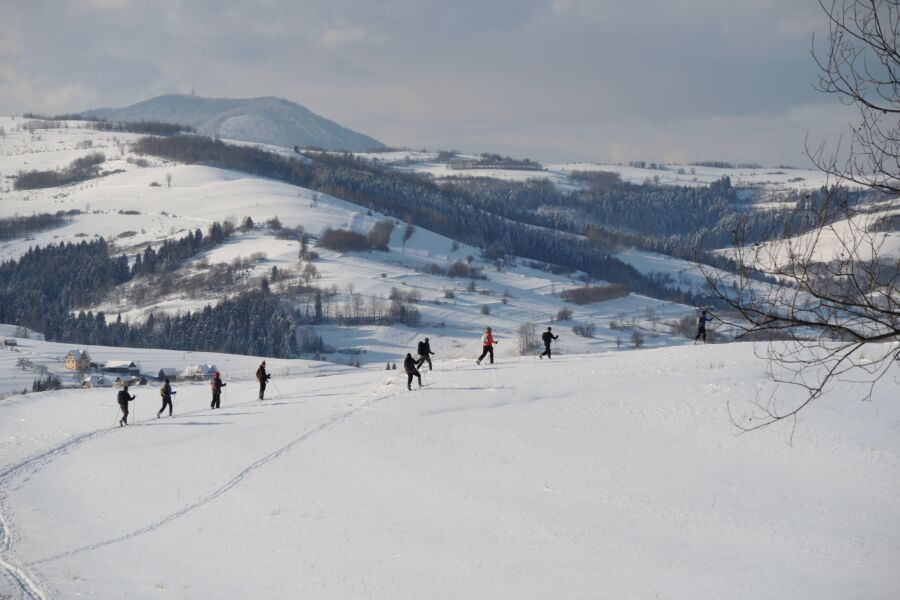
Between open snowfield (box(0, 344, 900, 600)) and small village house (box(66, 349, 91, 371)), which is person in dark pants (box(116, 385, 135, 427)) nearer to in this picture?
open snowfield (box(0, 344, 900, 600))

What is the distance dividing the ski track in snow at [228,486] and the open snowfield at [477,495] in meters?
0.09

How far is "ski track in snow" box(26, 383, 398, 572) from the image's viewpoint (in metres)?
17.8

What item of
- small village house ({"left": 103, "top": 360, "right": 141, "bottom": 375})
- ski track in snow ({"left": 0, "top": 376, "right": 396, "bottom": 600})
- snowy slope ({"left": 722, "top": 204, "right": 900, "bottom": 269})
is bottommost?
small village house ({"left": 103, "top": 360, "right": 141, "bottom": 375})

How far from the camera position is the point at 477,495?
825 inches

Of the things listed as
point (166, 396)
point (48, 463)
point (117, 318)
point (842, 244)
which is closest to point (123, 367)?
point (117, 318)

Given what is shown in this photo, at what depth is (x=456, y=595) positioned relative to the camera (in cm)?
1516

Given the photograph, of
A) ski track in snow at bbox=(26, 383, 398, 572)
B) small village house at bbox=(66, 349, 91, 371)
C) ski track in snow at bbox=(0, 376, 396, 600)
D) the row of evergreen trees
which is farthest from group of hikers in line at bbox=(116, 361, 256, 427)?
the row of evergreen trees

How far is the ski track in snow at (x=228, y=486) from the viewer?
17.8 m

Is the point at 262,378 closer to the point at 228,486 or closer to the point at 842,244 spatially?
the point at 228,486

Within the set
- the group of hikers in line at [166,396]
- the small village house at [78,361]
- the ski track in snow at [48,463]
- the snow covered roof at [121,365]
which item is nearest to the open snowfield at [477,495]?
the ski track in snow at [48,463]

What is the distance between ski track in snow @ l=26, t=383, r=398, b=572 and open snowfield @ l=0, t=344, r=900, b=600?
9cm

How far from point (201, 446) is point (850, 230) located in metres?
22.9

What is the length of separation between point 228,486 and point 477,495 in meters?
7.35

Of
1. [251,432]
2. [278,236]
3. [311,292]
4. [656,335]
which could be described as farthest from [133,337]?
[251,432]
